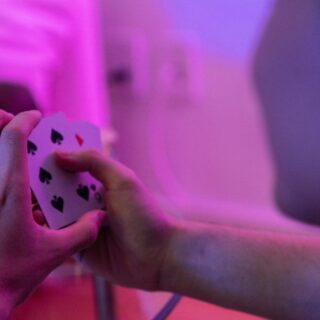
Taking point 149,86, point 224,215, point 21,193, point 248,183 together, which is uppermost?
point 21,193

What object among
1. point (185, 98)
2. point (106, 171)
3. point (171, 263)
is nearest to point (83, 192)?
point (106, 171)

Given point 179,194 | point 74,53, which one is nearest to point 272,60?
point 74,53

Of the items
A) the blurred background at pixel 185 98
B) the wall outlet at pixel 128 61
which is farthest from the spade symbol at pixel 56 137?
the wall outlet at pixel 128 61

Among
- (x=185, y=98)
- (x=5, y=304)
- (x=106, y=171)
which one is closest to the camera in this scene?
(x=5, y=304)

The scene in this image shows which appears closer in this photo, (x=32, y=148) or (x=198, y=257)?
(x=32, y=148)

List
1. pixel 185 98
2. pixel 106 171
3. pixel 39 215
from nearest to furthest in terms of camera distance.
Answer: pixel 39 215 → pixel 106 171 → pixel 185 98

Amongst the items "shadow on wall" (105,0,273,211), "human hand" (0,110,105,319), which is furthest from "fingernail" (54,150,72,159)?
"shadow on wall" (105,0,273,211)

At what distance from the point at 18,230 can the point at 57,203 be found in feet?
0.40

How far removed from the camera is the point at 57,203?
0.57 m

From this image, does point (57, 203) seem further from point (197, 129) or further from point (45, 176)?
point (197, 129)

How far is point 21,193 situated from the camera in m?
0.45

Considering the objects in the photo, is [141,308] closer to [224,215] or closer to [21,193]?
[21,193]

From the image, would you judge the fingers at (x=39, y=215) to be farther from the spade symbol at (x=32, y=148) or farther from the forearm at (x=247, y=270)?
the forearm at (x=247, y=270)

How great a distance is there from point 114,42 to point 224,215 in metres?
0.85
